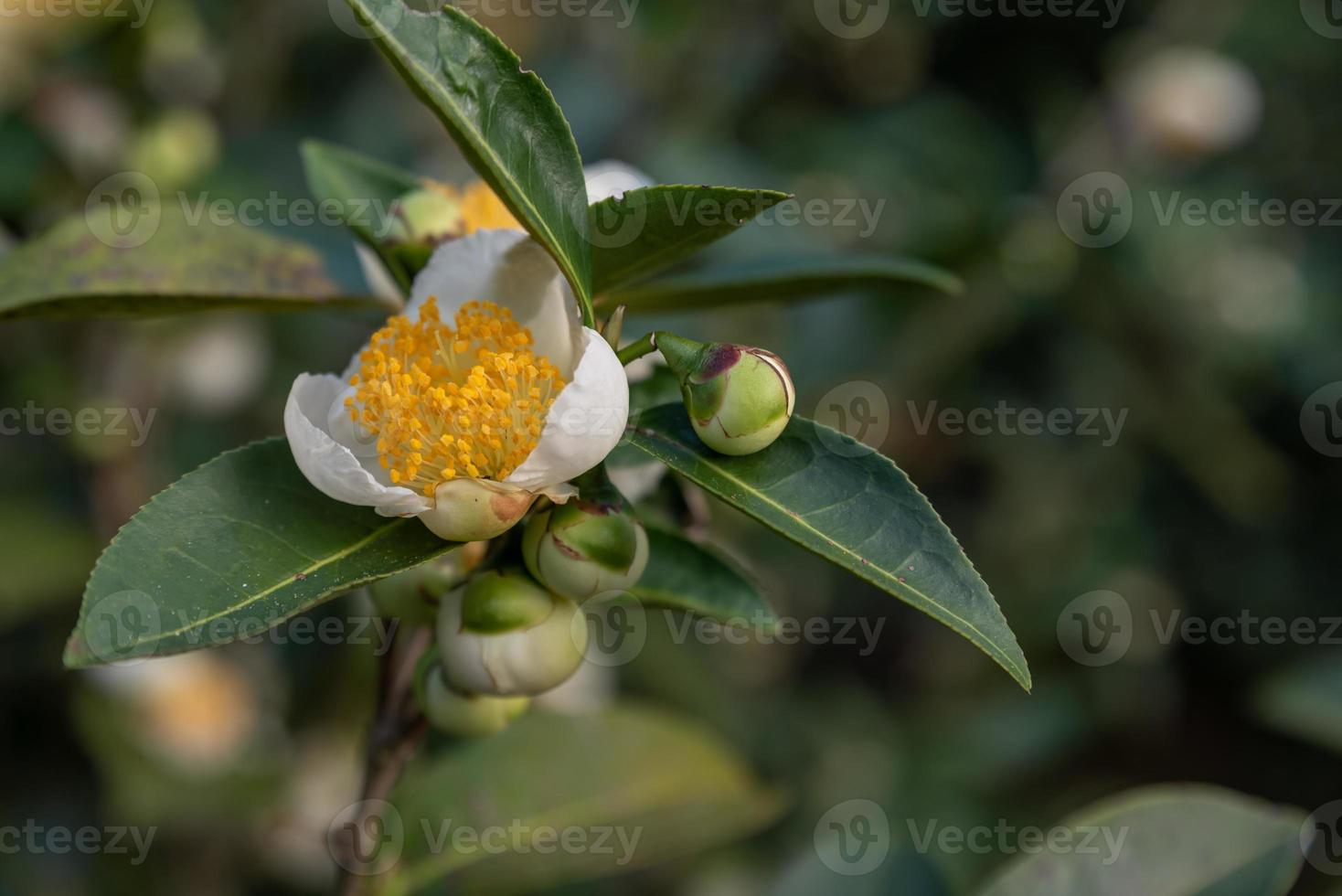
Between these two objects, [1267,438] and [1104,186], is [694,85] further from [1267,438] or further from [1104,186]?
[1267,438]

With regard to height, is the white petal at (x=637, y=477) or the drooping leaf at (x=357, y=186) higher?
the drooping leaf at (x=357, y=186)

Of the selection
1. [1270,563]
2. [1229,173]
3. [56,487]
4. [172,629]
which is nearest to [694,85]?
[1229,173]
